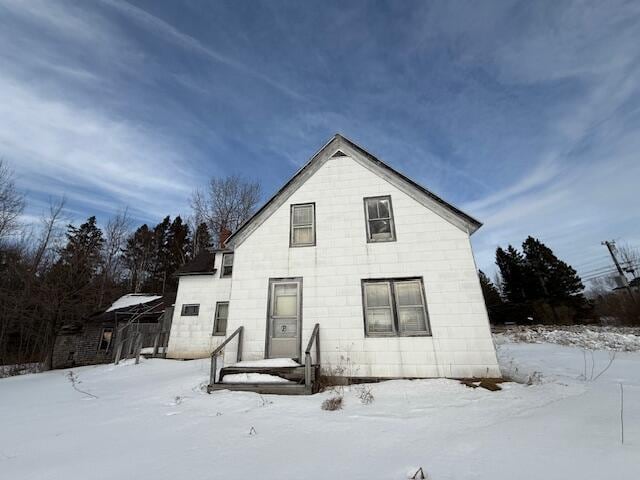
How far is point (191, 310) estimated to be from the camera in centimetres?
1535

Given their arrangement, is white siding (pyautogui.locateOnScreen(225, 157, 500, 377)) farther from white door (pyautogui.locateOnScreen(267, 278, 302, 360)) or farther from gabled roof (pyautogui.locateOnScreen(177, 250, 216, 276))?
gabled roof (pyautogui.locateOnScreen(177, 250, 216, 276))

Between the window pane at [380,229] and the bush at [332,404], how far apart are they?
15.2ft

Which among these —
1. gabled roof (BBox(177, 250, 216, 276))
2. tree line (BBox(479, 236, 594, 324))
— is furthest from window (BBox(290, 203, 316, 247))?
tree line (BBox(479, 236, 594, 324))

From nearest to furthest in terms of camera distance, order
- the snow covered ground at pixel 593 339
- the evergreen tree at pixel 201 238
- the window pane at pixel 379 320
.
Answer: the window pane at pixel 379 320
the snow covered ground at pixel 593 339
the evergreen tree at pixel 201 238

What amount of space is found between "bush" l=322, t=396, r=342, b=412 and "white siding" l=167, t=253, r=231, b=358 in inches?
415

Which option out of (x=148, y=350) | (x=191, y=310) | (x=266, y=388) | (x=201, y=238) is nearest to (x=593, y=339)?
(x=266, y=388)

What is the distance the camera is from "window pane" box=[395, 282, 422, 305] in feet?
25.7

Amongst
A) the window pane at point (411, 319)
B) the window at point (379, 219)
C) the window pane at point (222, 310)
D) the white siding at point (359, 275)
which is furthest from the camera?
the window pane at point (222, 310)

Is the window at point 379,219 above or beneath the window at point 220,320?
above

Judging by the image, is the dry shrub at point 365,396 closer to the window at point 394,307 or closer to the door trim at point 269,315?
the window at point 394,307

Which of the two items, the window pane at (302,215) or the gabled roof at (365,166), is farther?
the window pane at (302,215)

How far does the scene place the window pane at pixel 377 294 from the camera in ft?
26.1

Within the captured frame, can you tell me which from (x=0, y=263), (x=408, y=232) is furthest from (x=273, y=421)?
(x=0, y=263)

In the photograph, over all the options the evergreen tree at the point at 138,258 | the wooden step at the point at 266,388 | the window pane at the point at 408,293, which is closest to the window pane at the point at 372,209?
the window pane at the point at 408,293
